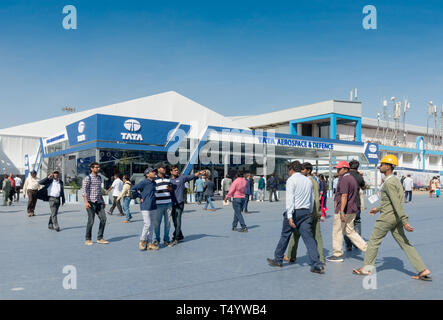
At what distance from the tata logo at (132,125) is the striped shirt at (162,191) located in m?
12.1

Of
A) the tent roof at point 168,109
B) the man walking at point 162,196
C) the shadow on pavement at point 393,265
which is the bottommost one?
the shadow on pavement at point 393,265

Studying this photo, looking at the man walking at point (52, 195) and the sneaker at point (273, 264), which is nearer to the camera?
the sneaker at point (273, 264)

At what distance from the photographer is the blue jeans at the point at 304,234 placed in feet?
18.1

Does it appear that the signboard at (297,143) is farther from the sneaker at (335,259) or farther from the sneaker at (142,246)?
the sneaker at (335,259)

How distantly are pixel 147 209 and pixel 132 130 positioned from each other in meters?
12.6

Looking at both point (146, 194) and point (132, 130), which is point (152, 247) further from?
point (132, 130)

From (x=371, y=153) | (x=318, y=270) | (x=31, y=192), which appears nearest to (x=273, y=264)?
(x=318, y=270)

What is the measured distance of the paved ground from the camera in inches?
179

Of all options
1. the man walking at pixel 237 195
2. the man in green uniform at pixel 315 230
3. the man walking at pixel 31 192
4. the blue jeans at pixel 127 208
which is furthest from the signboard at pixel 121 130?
the man in green uniform at pixel 315 230

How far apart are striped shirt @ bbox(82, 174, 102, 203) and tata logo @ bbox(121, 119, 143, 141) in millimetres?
11208

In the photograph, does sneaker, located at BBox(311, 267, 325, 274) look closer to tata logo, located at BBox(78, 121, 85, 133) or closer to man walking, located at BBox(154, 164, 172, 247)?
man walking, located at BBox(154, 164, 172, 247)

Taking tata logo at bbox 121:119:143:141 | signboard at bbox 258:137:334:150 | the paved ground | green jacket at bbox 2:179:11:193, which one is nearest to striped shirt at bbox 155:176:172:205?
the paved ground

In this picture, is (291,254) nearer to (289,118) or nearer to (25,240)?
(25,240)

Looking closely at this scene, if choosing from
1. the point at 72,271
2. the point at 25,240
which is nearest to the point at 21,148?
the point at 25,240
